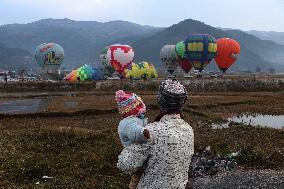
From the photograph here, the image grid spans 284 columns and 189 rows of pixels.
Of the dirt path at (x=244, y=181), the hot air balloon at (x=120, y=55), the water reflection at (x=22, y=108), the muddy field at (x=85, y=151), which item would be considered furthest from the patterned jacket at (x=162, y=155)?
the hot air balloon at (x=120, y=55)

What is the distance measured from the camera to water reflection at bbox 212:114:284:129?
39.3 metres

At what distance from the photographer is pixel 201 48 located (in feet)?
278

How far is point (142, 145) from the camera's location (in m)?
5.54

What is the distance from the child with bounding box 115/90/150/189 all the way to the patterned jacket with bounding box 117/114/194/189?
0.09 m

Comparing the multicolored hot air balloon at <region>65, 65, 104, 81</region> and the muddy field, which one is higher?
the muddy field

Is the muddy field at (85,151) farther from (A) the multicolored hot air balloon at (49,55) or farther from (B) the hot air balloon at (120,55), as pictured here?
(A) the multicolored hot air balloon at (49,55)

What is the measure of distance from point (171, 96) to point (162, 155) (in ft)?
2.38

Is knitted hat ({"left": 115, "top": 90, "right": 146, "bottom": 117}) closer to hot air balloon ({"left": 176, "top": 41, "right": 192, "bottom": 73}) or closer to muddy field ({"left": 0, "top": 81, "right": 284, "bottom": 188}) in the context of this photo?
muddy field ({"left": 0, "top": 81, "right": 284, "bottom": 188})

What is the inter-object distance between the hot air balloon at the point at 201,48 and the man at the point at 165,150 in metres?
79.4

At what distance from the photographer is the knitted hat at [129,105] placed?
18.8 ft

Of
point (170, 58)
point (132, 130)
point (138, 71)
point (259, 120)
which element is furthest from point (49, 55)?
point (132, 130)

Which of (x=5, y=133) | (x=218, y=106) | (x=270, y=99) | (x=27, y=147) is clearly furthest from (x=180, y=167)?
(x=270, y=99)

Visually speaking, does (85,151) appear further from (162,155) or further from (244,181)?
(162,155)

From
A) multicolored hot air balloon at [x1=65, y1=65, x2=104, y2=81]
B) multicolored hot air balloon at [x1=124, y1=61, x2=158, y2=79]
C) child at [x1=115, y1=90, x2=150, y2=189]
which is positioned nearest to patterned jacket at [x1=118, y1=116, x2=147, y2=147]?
child at [x1=115, y1=90, x2=150, y2=189]
